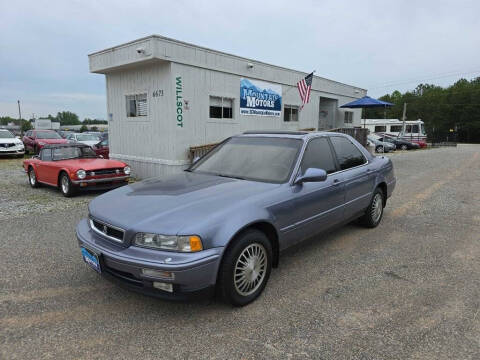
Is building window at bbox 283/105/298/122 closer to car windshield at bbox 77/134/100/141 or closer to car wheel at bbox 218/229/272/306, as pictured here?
car wheel at bbox 218/229/272/306

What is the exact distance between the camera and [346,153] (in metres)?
4.79

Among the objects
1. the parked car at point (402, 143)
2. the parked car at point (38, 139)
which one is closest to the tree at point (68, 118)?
the parked car at point (38, 139)

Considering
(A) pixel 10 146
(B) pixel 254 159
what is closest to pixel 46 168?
(B) pixel 254 159

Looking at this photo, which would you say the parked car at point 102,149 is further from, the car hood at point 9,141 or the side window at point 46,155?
the side window at point 46,155

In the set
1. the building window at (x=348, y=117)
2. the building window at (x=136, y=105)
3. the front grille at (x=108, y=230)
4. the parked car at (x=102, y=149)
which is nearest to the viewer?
the front grille at (x=108, y=230)

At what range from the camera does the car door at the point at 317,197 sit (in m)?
3.61

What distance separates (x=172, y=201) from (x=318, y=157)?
1.98 m

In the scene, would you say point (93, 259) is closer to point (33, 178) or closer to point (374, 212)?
point (374, 212)

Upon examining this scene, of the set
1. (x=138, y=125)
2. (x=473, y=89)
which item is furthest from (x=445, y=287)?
(x=473, y=89)

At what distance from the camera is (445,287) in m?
3.48

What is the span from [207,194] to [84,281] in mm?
1707

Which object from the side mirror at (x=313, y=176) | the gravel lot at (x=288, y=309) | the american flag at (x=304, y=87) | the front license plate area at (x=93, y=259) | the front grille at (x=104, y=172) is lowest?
the gravel lot at (x=288, y=309)

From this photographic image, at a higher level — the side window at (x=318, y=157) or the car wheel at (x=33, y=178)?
the side window at (x=318, y=157)

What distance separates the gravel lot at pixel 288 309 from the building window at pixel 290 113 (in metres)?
10.1
